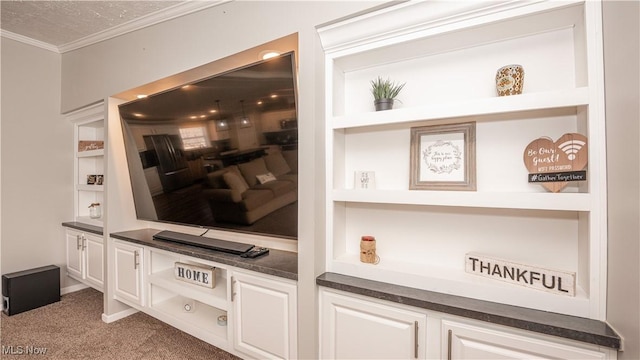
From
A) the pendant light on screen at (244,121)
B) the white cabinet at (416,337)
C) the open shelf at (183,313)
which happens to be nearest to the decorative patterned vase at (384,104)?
the pendant light on screen at (244,121)

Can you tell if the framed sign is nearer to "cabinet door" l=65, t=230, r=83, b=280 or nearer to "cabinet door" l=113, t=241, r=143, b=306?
"cabinet door" l=113, t=241, r=143, b=306

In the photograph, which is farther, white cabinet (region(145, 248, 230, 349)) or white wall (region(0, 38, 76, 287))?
white wall (region(0, 38, 76, 287))

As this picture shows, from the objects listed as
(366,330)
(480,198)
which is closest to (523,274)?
(480,198)

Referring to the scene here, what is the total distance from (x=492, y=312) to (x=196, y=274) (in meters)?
1.93

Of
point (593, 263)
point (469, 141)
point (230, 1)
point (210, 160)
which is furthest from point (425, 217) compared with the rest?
point (230, 1)

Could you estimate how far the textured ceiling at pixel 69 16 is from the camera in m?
2.08

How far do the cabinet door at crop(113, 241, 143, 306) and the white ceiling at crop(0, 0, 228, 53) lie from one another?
1.88m

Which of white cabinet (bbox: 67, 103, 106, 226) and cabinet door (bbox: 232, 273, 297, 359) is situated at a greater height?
white cabinet (bbox: 67, 103, 106, 226)

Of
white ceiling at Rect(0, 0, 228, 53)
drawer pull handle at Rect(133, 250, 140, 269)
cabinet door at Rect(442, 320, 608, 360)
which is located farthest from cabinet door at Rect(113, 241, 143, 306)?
cabinet door at Rect(442, 320, 608, 360)

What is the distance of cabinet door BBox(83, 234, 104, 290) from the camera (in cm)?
275

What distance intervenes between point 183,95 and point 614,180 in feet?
8.16

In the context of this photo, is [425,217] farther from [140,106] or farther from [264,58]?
[140,106]

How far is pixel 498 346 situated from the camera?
3.67 ft

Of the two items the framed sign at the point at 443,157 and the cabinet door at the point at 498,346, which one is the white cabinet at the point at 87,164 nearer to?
the framed sign at the point at 443,157
